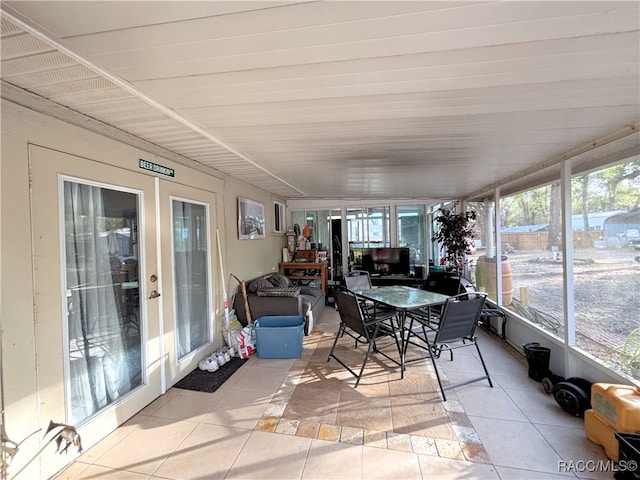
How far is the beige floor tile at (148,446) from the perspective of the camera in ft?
5.70

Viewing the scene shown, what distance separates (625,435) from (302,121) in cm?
274

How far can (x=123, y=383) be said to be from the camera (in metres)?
2.19

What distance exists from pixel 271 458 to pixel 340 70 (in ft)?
7.50

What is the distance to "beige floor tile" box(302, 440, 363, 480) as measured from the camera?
163cm

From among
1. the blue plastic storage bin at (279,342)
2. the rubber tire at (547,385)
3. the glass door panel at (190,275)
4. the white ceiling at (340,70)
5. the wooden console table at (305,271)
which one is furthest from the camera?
the wooden console table at (305,271)

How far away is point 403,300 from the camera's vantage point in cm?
298

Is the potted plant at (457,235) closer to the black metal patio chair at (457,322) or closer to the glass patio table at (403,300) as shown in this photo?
the glass patio table at (403,300)

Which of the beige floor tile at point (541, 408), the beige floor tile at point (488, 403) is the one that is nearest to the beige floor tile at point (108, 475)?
the beige floor tile at point (488, 403)

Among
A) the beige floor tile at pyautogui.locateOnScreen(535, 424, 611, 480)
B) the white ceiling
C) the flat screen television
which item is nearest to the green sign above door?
the white ceiling

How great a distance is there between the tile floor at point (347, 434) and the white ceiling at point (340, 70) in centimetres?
219

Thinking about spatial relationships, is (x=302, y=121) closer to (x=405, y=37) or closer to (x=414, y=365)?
(x=405, y=37)

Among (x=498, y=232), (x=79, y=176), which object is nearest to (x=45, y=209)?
(x=79, y=176)

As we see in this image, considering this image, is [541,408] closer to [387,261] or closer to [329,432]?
[329,432]

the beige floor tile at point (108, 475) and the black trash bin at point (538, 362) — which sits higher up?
the black trash bin at point (538, 362)
